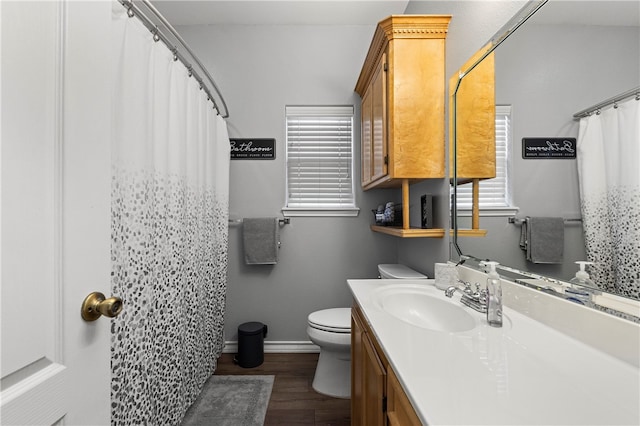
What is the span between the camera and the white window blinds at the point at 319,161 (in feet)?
7.71

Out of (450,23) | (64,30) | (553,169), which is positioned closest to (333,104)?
(450,23)

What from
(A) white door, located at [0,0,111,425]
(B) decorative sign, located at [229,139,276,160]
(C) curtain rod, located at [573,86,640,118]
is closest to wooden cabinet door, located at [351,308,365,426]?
(A) white door, located at [0,0,111,425]

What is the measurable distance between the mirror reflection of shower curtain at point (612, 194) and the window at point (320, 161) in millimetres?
1648

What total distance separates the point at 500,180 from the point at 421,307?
61 cm

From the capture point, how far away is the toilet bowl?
1627 millimetres

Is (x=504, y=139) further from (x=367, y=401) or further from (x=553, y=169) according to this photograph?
(x=367, y=401)

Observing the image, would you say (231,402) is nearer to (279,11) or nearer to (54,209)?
(54,209)

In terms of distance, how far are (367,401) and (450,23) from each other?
1.81 m

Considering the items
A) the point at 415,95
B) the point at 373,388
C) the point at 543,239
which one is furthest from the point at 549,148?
the point at 373,388

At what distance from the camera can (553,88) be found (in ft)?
2.76

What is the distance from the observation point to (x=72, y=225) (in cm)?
58

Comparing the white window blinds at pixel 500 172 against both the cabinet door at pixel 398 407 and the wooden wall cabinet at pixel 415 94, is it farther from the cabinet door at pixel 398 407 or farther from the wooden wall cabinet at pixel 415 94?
the cabinet door at pixel 398 407

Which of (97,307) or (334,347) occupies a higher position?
(97,307)

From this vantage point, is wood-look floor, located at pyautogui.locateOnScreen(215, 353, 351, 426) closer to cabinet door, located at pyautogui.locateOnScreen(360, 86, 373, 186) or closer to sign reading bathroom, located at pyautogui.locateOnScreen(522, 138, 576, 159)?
cabinet door, located at pyautogui.locateOnScreen(360, 86, 373, 186)
